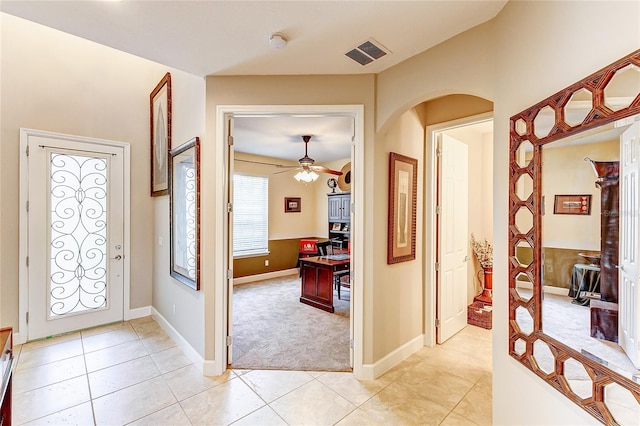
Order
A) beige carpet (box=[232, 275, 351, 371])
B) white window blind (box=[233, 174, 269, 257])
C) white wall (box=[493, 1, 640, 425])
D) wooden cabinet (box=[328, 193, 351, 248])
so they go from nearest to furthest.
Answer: white wall (box=[493, 1, 640, 425]) → beige carpet (box=[232, 275, 351, 371]) → white window blind (box=[233, 174, 269, 257]) → wooden cabinet (box=[328, 193, 351, 248])

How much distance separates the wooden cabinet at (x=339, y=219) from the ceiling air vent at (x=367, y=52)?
13.1 ft

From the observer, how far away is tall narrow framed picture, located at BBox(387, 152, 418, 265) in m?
2.64

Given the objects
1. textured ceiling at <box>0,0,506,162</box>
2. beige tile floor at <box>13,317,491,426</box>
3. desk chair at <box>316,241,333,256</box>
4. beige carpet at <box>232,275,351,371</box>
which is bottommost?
beige carpet at <box>232,275,351,371</box>

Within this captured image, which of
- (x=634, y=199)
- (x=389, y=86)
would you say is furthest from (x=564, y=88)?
(x=389, y=86)

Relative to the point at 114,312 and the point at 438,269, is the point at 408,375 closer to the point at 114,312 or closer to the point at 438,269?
the point at 438,269

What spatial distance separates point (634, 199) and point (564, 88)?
568 millimetres

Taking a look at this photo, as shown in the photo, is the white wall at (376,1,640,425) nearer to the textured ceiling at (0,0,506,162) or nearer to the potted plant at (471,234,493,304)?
the textured ceiling at (0,0,506,162)

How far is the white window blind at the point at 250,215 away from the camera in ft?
20.0

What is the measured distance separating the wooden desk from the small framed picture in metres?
2.49

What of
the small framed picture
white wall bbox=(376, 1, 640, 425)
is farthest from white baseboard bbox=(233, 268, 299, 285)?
white wall bbox=(376, 1, 640, 425)

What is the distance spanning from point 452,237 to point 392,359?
1556 millimetres

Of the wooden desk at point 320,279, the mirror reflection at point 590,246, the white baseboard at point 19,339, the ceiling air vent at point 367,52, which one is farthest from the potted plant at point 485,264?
the white baseboard at point 19,339

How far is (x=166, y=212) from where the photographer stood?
3527 mm

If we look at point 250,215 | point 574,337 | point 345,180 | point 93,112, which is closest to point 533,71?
point 574,337
